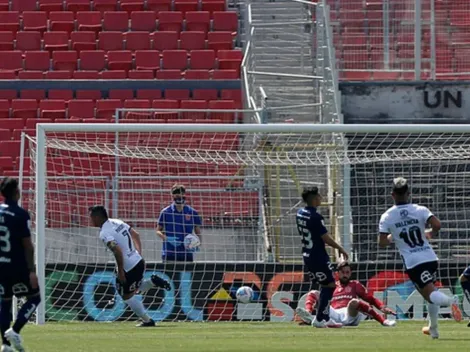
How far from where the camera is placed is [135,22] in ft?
85.0

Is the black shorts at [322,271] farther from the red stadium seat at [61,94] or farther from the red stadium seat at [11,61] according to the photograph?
the red stadium seat at [11,61]

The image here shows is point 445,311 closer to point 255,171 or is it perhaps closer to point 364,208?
point 364,208

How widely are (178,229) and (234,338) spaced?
4.65 m

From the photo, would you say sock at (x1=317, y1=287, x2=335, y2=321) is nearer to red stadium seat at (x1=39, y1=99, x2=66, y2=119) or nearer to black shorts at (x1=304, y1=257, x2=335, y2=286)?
black shorts at (x1=304, y1=257, x2=335, y2=286)

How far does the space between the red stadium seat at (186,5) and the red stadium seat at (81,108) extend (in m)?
3.82

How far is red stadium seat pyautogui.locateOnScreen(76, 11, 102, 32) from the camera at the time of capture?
25.9 m

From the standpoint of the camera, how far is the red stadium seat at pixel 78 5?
2661 cm

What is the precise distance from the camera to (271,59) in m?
25.0

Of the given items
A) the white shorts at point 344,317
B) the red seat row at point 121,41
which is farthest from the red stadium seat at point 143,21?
the white shorts at point 344,317

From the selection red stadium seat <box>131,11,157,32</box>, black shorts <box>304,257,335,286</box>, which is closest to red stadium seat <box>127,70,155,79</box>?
red stadium seat <box>131,11,157,32</box>

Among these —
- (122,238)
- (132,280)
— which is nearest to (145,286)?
(132,280)

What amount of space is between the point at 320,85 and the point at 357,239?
16.5ft

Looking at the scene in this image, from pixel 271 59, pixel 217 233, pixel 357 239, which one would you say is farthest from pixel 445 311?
pixel 271 59

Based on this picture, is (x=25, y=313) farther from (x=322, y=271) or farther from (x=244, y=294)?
(x=244, y=294)
